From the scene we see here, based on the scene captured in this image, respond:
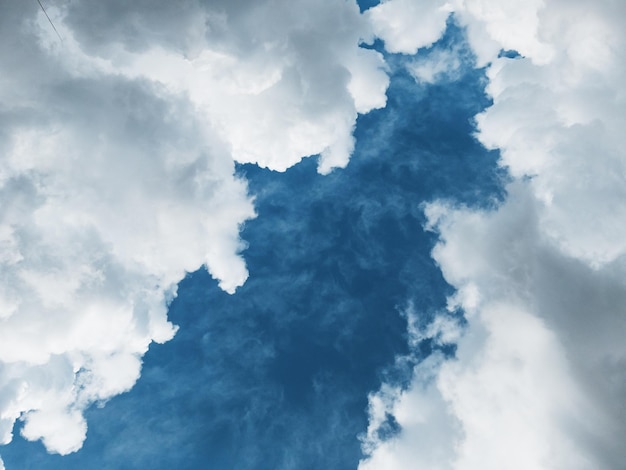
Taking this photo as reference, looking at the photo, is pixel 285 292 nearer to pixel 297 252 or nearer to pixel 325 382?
pixel 297 252

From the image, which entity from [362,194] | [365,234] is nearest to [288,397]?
[365,234]

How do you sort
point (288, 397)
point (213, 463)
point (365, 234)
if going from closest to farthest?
point (213, 463), point (288, 397), point (365, 234)

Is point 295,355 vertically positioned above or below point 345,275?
below

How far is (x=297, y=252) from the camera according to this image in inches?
4796

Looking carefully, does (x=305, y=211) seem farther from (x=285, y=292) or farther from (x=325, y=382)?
(x=325, y=382)

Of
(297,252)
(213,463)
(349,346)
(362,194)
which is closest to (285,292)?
(297,252)

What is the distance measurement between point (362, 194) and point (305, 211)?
17410 mm

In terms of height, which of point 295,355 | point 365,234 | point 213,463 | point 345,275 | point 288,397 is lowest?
point 213,463

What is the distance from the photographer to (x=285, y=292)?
120 meters

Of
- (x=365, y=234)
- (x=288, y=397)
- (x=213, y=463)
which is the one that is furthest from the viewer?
(x=365, y=234)

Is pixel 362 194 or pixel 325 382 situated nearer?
pixel 325 382

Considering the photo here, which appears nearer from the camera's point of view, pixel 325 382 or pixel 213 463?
pixel 213 463

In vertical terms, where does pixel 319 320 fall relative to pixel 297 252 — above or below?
below

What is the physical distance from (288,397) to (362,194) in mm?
59281
